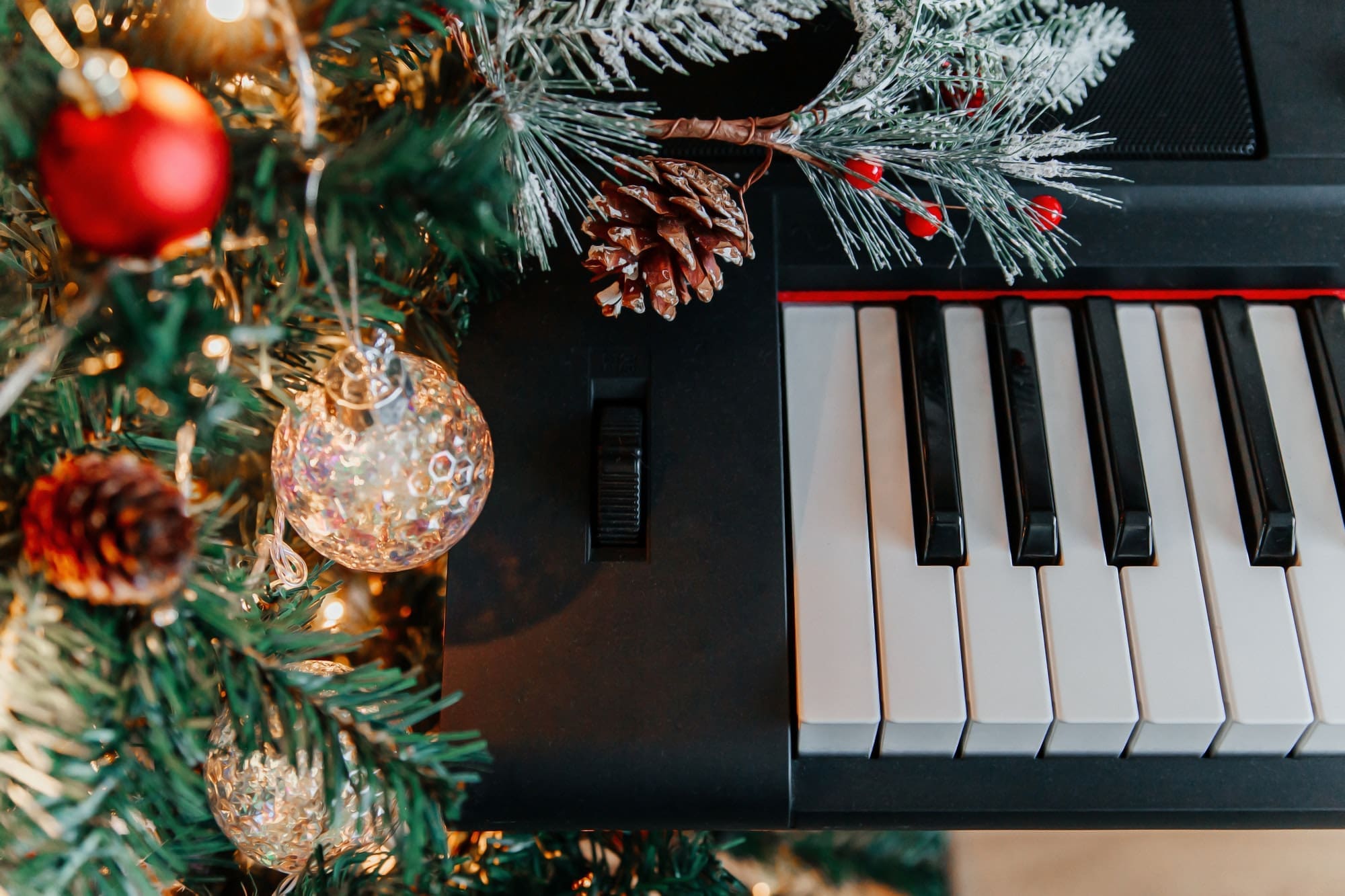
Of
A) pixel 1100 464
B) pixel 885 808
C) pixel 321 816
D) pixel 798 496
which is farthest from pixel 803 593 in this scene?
pixel 321 816

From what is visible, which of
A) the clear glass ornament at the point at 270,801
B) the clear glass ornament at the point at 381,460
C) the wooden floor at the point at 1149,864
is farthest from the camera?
the wooden floor at the point at 1149,864

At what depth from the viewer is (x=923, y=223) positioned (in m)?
0.78

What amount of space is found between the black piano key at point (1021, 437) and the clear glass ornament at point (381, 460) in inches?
18.7

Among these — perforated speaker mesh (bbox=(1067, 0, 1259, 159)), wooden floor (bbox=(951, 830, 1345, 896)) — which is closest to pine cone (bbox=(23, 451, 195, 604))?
perforated speaker mesh (bbox=(1067, 0, 1259, 159))

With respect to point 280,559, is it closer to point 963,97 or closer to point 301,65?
point 301,65

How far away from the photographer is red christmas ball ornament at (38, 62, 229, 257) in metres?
0.38

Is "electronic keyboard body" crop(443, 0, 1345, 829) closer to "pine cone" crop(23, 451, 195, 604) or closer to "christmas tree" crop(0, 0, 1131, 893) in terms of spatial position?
"christmas tree" crop(0, 0, 1131, 893)

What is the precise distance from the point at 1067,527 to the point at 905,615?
0.17 metres

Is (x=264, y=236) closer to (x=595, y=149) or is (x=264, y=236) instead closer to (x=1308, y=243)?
(x=595, y=149)

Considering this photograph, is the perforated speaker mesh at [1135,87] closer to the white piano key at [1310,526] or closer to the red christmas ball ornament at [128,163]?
the white piano key at [1310,526]

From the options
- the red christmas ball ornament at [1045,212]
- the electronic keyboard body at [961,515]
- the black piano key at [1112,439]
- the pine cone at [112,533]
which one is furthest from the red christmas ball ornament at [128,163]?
the black piano key at [1112,439]

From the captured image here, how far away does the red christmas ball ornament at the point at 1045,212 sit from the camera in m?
0.78

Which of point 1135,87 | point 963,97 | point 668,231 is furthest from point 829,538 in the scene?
point 1135,87

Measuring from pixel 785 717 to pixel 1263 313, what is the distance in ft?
2.01
